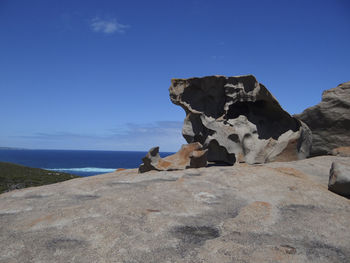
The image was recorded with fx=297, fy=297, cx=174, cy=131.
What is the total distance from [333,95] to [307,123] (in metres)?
1.49

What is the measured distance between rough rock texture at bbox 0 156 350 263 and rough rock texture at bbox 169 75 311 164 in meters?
4.75

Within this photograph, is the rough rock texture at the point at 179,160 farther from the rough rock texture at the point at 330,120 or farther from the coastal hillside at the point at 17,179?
the coastal hillside at the point at 17,179

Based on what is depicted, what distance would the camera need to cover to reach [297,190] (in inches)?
217

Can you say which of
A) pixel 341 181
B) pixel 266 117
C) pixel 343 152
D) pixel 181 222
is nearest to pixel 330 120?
pixel 343 152

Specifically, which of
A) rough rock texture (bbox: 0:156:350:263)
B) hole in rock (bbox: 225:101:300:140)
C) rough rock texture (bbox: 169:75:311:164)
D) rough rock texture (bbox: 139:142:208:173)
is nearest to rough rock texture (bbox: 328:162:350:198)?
rough rock texture (bbox: 0:156:350:263)

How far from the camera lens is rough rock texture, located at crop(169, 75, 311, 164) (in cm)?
1097

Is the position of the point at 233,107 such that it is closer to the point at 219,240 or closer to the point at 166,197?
the point at 166,197

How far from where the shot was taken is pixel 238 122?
11625 mm

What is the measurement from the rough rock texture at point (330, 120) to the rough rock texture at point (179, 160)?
19.2 ft

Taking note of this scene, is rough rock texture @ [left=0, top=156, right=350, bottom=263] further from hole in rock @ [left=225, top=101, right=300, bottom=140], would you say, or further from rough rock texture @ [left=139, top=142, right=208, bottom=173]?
hole in rock @ [left=225, top=101, right=300, bottom=140]

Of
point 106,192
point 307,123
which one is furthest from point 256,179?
point 307,123

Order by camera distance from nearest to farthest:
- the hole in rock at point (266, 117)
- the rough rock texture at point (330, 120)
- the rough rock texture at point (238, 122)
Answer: the rough rock texture at point (238, 122) → the hole in rock at point (266, 117) → the rough rock texture at point (330, 120)

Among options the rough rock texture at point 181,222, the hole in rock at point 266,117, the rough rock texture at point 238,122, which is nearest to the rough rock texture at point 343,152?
the rough rock texture at point 238,122

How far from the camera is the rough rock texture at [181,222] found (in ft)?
10.3
